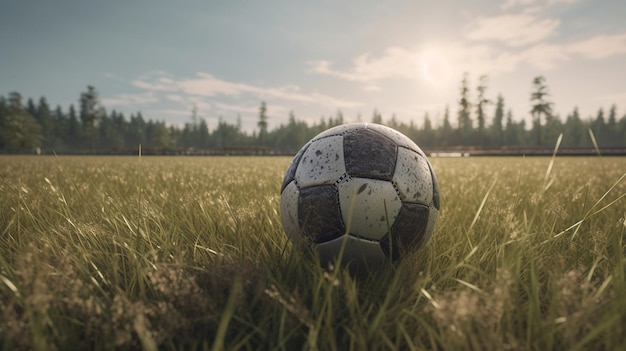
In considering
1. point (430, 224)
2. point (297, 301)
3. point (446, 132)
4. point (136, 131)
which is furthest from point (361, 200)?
point (136, 131)

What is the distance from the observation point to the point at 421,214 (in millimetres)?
2207

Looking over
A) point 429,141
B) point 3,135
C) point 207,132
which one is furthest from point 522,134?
point 3,135

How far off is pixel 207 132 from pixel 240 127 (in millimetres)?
14632

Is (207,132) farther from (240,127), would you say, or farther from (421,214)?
(421,214)

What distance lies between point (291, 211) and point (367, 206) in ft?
1.76

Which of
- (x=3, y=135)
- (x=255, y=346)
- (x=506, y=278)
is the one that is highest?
(x=3, y=135)

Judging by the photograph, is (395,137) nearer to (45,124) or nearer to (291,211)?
A: (291,211)

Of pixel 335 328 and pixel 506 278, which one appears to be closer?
pixel 506 278

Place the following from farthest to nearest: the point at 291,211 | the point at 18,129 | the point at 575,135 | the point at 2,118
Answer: the point at 575,135 < the point at 2,118 < the point at 18,129 < the point at 291,211

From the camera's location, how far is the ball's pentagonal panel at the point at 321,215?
6.85ft

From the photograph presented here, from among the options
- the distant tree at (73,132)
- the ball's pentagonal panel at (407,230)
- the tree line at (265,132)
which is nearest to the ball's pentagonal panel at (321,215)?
the ball's pentagonal panel at (407,230)

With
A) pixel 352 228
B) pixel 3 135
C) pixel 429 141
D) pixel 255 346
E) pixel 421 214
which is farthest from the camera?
pixel 429 141

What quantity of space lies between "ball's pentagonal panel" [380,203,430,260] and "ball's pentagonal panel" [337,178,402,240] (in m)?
0.06

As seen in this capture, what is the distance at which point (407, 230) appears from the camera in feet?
7.02
